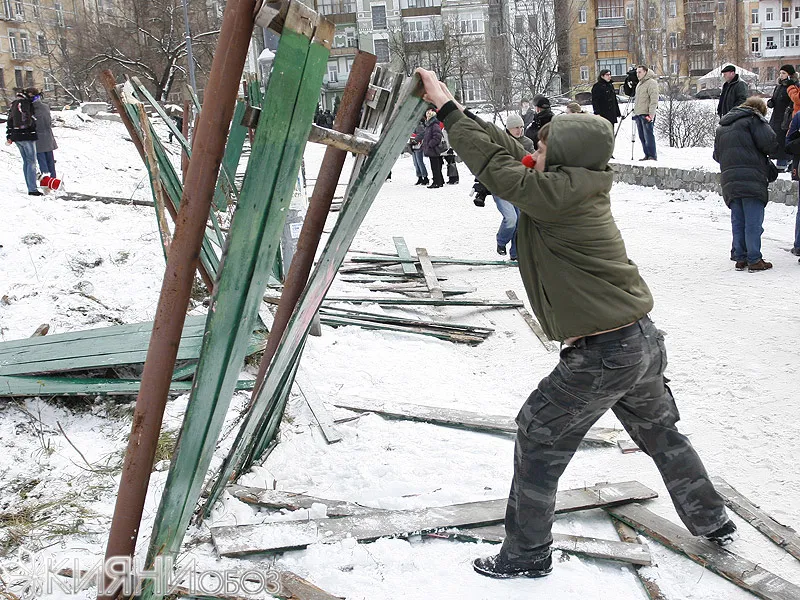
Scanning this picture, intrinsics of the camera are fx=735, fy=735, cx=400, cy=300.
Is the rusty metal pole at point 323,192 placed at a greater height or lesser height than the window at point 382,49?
lesser

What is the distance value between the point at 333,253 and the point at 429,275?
6.02 metres

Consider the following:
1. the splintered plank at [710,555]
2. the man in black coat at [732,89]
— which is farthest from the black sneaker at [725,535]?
the man in black coat at [732,89]

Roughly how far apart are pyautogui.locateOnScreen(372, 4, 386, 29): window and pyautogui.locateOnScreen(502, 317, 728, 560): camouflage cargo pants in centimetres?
6427

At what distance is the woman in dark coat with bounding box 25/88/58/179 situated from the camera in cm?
1358

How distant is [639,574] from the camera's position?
321 centimetres

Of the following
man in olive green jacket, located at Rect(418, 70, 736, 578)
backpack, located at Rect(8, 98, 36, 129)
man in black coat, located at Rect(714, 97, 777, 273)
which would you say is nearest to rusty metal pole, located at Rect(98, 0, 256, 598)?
man in olive green jacket, located at Rect(418, 70, 736, 578)

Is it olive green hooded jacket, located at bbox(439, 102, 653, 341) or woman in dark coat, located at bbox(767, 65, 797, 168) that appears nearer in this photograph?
olive green hooded jacket, located at bbox(439, 102, 653, 341)

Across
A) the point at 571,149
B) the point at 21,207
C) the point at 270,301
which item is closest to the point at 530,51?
the point at 21,207

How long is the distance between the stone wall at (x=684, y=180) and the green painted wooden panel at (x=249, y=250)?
1095 cm

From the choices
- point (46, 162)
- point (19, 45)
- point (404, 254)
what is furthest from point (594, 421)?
point (19, 45)

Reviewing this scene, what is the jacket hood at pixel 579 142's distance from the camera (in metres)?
2.87

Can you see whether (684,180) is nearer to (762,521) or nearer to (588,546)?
(762,521)

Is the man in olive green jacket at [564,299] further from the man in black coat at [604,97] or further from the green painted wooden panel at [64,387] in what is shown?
the man in black coat at [604,97]

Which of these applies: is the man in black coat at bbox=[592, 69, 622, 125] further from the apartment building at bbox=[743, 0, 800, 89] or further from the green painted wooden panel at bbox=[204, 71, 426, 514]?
the apartment building at bbox=[743, 0, 800, 89]
